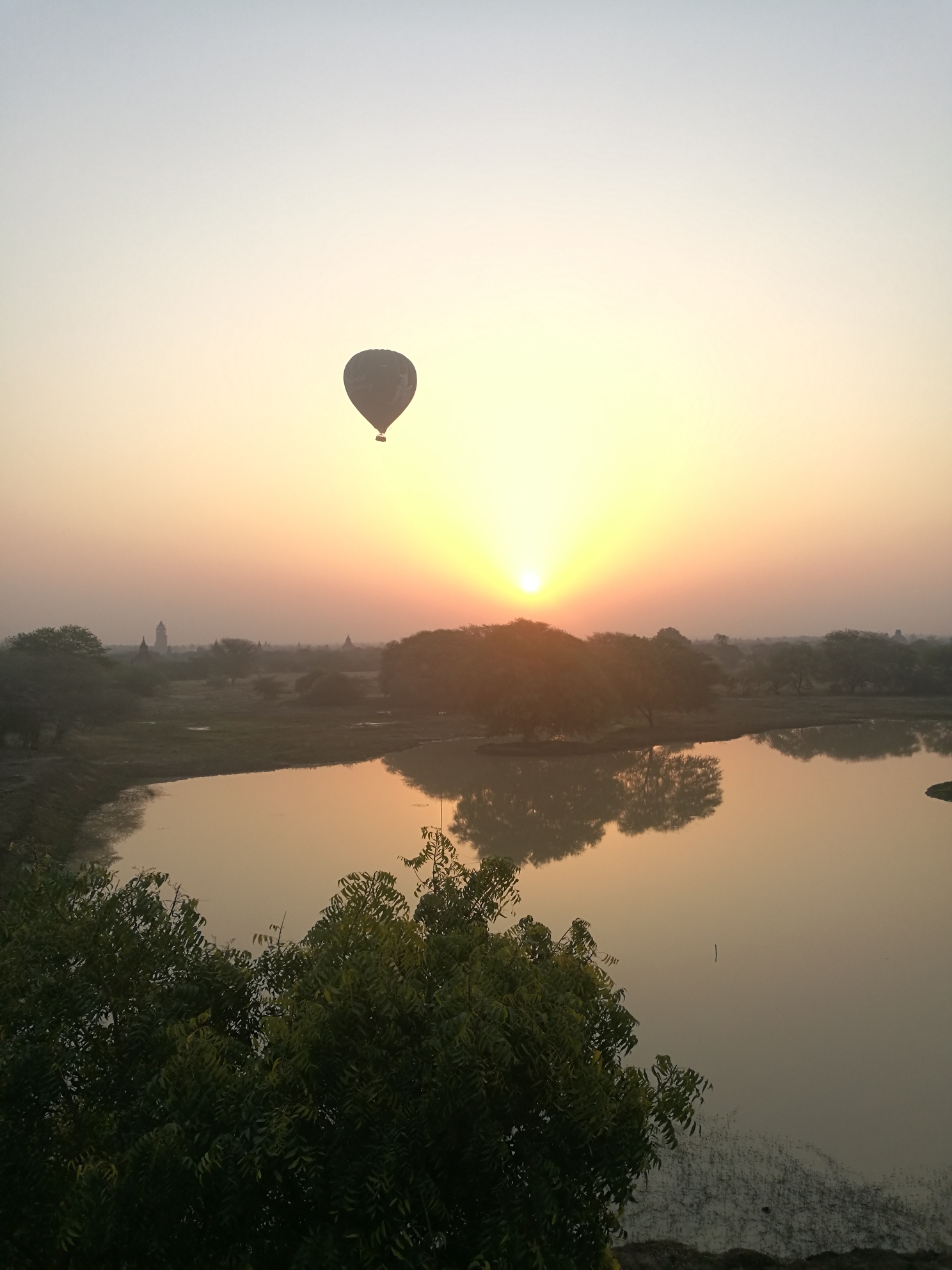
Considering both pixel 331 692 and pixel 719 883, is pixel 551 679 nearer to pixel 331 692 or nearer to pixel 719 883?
pixel 719 883

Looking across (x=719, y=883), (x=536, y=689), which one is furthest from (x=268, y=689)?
(x=719, y=883)

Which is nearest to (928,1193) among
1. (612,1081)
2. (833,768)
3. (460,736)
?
(612,1081)

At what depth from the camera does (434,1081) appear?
20.0ft

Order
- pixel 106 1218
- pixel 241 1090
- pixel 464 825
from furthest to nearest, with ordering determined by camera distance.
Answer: pixel 464 825 → pixel 241 1090 → pixel 106 1218

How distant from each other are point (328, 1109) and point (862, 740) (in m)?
63.4

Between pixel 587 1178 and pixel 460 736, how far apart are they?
58191 mm

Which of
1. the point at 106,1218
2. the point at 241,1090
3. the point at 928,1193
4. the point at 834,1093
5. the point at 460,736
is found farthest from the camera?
the point at 460,736

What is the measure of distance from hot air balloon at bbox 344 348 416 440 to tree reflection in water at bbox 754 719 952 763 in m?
35.8

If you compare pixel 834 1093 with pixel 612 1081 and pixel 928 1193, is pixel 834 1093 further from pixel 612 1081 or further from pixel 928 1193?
pixel 612 1081

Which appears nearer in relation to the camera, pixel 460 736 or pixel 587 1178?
pixel 587 1178

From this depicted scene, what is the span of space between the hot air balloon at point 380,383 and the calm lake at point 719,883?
16.3 m

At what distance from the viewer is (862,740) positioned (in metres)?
62.3

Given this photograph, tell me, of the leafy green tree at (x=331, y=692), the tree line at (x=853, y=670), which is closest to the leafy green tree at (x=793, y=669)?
the tree line at (x=853, y=670)

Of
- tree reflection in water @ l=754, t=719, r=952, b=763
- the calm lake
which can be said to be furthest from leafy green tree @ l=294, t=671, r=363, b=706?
tree reflection in water @ l=754, t=719, r=952, b=763
